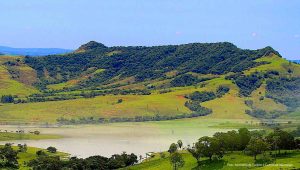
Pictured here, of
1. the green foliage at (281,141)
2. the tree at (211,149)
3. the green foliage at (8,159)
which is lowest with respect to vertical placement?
the green foliage at (8,159)

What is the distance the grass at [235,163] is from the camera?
384ft

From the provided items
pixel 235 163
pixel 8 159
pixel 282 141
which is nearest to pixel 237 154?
pixel 235 163

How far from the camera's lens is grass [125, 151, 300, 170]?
384ft

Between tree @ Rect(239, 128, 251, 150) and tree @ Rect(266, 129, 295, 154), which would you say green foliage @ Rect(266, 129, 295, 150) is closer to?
tree @ Rect(266, 129, 295, 154)

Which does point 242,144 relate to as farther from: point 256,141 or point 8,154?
point 8,154

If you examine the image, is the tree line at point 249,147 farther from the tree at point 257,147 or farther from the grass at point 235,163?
the grass at point 235,163

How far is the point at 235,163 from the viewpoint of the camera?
12975 cm

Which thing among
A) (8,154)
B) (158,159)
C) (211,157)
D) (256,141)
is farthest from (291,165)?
(8,154)

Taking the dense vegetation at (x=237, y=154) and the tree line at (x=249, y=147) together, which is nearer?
the dense vegetation at (x=237, y=154)

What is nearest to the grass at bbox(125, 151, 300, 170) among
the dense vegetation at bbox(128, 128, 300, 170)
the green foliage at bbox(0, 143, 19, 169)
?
the dense vegetation at bbox(128, 128, 300, 170)

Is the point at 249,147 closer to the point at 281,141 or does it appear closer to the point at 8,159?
the point at 281,141

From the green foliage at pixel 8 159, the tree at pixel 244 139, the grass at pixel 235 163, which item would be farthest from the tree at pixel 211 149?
the green foliage at pixel 8 159

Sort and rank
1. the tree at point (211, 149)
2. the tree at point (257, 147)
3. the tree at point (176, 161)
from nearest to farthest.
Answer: the tree at point (257, 147)
the tree at point (176, 161)
the tree at point (211, 149)

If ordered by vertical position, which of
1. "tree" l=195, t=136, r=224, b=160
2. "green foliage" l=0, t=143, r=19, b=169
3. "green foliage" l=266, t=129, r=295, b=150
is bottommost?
"green foliage" l=0, t=143, r=19, b=169
